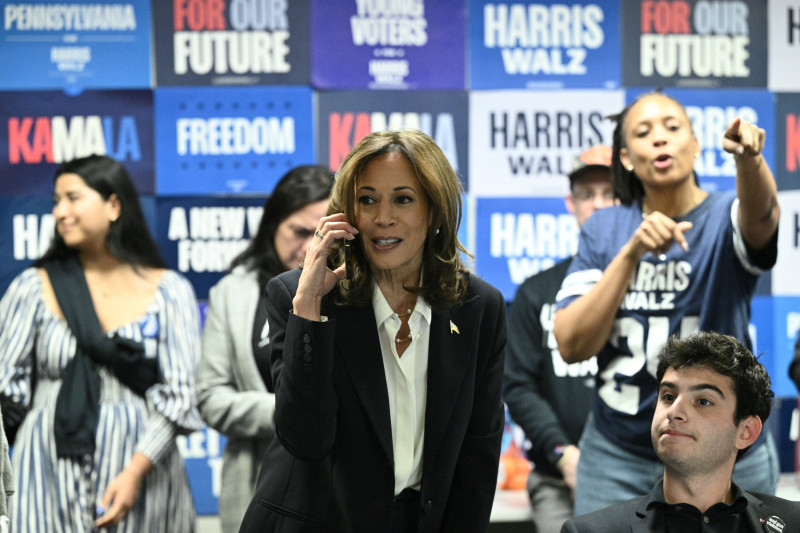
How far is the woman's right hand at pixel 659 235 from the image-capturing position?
8.16ft

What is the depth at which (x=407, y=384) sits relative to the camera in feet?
6.71

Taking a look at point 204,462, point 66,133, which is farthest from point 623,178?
point 66,133

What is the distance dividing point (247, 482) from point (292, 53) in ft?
6.18

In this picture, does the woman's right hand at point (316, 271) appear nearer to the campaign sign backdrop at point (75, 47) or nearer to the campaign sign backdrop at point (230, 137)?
the campaign sign backdrop at point (230, 137)

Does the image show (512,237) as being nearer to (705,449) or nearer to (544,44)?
(544,44)

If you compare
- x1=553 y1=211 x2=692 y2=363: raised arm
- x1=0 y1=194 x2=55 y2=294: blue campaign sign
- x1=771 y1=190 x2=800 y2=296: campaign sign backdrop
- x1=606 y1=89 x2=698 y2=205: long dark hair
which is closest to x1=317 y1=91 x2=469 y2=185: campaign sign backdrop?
x1=0 y1=194 x2=55 y2=294: blue campaign sign

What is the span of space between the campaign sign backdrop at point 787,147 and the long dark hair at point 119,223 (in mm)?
2696

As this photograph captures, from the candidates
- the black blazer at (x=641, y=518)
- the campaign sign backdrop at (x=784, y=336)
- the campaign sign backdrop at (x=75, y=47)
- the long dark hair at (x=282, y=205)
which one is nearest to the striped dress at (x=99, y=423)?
the long dark hair at (x=282, y=205)

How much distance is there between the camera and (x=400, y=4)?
4289mm

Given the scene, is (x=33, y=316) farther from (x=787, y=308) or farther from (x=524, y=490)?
(x=787, y=308)

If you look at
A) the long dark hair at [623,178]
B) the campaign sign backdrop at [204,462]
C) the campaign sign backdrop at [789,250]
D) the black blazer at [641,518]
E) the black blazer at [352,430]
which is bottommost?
the campaign sign backdrop at [204,462]

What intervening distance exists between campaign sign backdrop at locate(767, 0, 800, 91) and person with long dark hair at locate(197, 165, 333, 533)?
2.19 m

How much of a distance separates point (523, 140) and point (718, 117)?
2.88ft

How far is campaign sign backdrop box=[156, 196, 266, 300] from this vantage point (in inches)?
165
